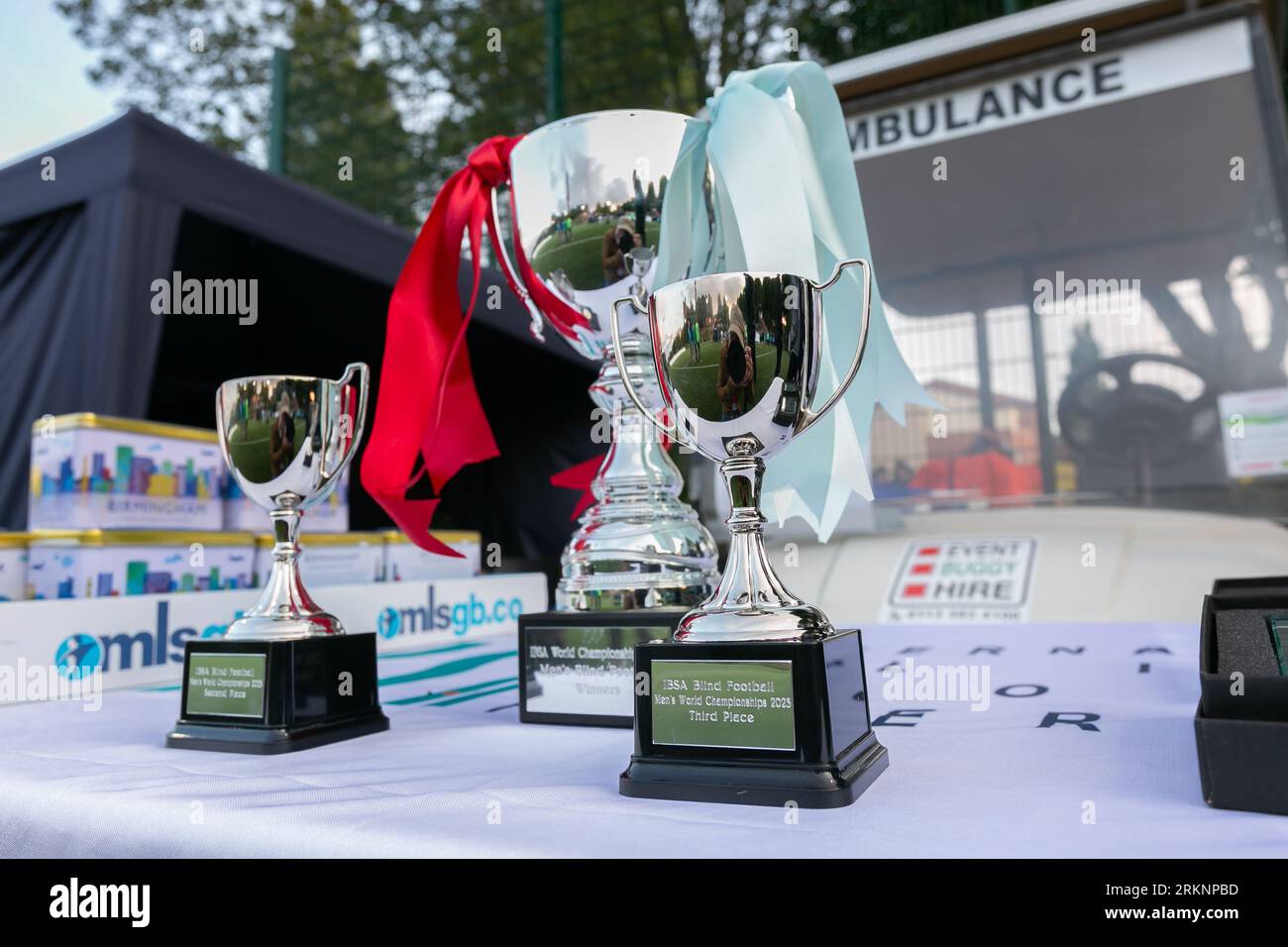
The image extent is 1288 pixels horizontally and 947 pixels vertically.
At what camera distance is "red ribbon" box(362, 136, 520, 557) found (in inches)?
27.4

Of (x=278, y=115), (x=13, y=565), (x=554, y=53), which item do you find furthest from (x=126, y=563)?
(x=278, y=115)

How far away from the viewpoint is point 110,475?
1.10 meters

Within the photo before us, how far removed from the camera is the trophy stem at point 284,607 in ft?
2.02

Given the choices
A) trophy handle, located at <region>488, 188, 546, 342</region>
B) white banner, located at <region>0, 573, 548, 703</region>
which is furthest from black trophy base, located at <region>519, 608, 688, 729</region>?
white banner, located at <region>0, 573, 548, 703</region>

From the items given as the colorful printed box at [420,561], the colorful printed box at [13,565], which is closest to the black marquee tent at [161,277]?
the colorful printed box at [13,565]

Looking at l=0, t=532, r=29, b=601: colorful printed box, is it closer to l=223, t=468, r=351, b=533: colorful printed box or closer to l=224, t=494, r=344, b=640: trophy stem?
l=223, t=468, r=351, b=533: colorful printed box

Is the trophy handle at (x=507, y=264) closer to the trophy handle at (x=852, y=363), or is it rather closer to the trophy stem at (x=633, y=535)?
the trophy stem at (x=633, y=535)

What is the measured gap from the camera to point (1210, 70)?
1890 mm

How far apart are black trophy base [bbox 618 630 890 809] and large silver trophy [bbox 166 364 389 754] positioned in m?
0.26

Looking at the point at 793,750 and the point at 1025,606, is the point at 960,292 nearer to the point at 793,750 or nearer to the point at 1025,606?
the point at 1025,606

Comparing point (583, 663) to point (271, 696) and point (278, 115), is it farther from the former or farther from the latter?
point (278, 115)

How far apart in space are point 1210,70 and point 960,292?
2.25ft

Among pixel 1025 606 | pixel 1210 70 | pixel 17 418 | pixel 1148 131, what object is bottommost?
pixel 1025 606
